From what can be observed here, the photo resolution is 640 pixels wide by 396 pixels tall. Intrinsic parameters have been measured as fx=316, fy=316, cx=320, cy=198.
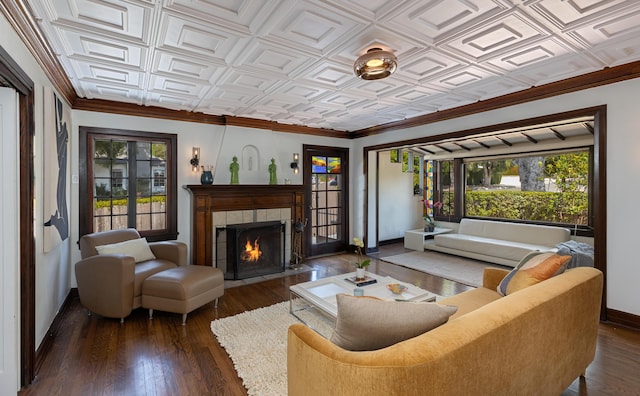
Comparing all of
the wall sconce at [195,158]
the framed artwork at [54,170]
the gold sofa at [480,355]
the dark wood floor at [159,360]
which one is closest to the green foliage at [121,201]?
the wall sconce at [195,158]

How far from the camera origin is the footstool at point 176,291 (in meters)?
3.11

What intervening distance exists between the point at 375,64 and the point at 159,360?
299 centimetres

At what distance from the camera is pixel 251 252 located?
489 centimetres

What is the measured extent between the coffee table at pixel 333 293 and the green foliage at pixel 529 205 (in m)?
4.45

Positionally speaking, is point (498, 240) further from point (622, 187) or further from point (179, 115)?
point (179, 115)

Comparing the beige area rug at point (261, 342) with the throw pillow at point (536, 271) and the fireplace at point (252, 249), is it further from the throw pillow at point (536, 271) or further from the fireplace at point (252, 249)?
the throw pillow at point (536, 271)

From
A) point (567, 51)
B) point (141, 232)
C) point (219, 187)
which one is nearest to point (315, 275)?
point (219, 187)

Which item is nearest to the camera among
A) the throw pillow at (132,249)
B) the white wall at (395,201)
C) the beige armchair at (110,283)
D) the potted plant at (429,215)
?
the beige armchair at (110,283)

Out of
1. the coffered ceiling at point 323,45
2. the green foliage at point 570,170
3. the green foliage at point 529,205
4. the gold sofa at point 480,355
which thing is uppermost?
the coffered ceiling at point 323,45

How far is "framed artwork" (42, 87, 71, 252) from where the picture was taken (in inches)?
103

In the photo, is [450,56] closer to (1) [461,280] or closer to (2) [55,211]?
(1) [461,280]

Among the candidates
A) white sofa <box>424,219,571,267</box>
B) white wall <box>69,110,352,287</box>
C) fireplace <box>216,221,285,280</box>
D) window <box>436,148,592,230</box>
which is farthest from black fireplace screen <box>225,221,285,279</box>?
window <box>436,148,592,230</box>

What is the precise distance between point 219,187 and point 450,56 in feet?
11.3

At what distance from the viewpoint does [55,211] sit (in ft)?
9.52
